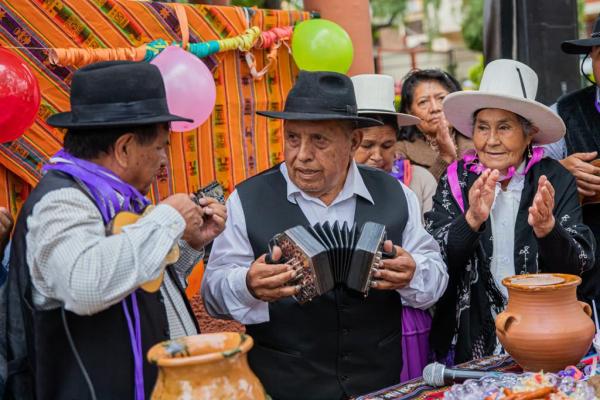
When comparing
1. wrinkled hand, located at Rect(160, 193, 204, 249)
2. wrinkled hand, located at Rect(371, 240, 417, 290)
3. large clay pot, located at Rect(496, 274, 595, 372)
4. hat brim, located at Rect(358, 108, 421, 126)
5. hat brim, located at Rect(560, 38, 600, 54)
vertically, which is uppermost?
hat brim, located at Rect(560, 38, 600, 54)

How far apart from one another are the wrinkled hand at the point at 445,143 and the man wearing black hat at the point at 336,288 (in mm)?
1841

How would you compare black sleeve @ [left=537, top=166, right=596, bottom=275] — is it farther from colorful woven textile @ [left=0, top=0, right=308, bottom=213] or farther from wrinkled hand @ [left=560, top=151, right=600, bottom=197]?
colorful woven textile @ [left=0, top=0, right=308, bottom=213]

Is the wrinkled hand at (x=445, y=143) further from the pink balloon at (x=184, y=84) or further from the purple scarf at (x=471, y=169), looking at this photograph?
the pink balloon at (x=184, y=84)

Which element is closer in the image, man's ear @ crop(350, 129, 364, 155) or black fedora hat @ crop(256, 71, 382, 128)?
black fedora hat @ crop(256, 71, 382, 128)

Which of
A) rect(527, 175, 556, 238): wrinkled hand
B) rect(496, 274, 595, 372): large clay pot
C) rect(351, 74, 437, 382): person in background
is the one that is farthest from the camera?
rect(351, 74, 437, 382): person in background

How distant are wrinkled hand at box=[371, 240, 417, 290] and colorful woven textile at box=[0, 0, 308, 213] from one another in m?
2.34

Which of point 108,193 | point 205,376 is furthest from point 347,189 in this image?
point 205,376

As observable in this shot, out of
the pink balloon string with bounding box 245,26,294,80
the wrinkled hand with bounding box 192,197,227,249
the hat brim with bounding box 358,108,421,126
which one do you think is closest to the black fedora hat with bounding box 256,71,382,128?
the wrinkled hand with bounding box 192,197,227,249

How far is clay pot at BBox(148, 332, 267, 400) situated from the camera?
1.85 metres

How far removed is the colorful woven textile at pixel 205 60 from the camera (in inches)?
166

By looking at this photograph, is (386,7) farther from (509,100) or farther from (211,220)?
(211,220)

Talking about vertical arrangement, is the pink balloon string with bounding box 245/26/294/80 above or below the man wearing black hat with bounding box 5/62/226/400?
above

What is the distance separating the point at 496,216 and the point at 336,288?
92 centimetres

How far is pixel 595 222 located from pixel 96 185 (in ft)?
8.43
